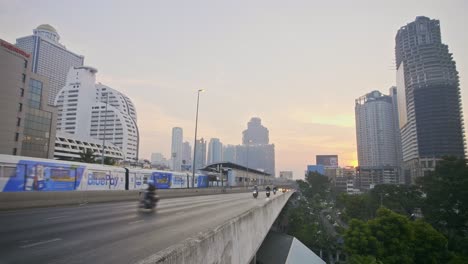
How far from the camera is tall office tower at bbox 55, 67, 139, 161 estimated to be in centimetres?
15762

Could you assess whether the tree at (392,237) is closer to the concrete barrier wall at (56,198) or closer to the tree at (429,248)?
the tree at (429,248)

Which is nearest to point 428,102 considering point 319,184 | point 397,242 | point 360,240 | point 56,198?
point 319,184

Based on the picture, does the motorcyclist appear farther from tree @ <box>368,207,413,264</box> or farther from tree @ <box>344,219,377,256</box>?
tree @ <box>368,207,413,264</box>

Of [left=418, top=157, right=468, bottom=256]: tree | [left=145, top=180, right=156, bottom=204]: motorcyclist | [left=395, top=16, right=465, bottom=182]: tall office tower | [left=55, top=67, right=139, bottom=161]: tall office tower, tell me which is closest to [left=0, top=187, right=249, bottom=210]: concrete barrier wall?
[left=145, top=180, right=156, bottom=204]: motorcyclist

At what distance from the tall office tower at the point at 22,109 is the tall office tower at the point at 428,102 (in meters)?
144

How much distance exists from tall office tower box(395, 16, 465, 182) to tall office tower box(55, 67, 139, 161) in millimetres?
145252

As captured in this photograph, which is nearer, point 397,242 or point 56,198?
point 56,198

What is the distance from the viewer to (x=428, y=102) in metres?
159

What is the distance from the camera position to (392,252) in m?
31.6

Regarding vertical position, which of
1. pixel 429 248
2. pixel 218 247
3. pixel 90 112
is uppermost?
pixel 90 112

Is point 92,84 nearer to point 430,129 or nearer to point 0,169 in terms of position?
point 0,169

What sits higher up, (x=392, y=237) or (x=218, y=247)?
(x=218, y=247)

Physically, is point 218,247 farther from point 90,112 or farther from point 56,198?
point 90,112

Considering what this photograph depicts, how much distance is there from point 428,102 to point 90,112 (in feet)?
576
